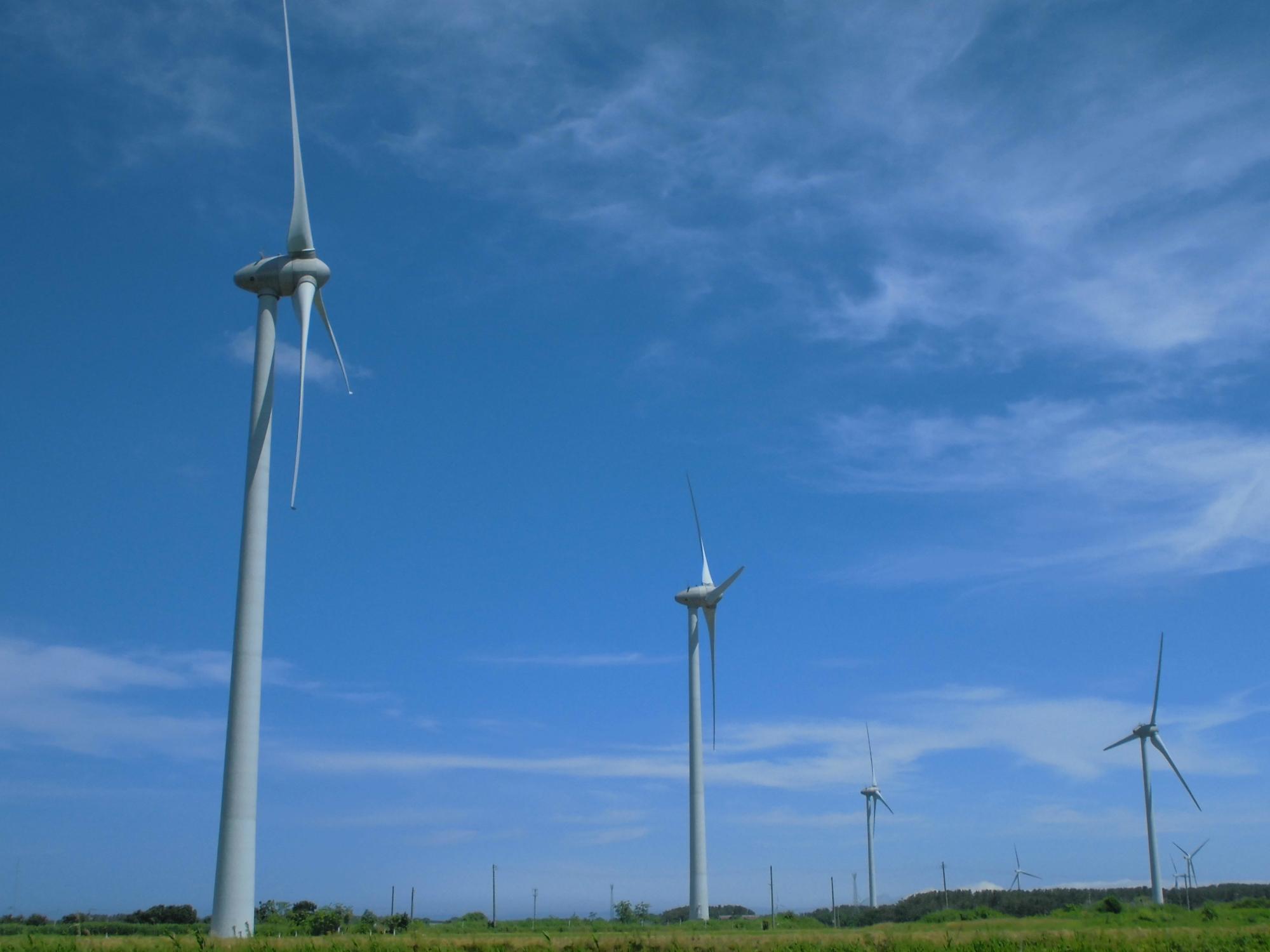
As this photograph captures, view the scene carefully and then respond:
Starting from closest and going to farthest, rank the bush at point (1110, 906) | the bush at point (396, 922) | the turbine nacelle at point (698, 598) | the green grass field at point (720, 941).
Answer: the green grass field at point (720, 941)
the bush at point (396, 922)
the bush at point (1110, 906)
the turbine nacelle at point (698, 598)

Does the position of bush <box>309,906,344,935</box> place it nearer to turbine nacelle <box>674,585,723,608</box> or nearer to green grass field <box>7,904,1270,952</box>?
green grass field <box>7,904,1270,952</box>

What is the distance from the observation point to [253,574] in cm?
5453

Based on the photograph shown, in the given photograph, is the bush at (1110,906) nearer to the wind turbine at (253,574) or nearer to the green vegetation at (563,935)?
the green vegetation at (563,935)

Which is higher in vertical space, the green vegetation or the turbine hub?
the turbine hub

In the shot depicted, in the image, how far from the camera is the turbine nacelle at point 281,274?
2456 inches

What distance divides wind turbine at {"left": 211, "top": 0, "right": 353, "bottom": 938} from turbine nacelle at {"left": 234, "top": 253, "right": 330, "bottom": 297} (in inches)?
1.8

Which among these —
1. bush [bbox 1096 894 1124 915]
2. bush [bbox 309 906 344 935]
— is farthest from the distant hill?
bush [bbox 309 906 344 935]

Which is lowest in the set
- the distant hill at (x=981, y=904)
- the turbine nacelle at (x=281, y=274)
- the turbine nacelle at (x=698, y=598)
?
the distant hill at (x=981, y=904)

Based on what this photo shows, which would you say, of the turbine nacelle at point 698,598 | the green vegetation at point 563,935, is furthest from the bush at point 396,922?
the turbine nacelle at point 698,598

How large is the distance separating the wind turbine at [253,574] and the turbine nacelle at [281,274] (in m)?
0.05

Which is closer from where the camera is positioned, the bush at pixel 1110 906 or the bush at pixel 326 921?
the bush at pixel 326 921

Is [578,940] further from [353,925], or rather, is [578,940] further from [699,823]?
[699,823]

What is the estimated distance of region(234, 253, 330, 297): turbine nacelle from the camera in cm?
6238

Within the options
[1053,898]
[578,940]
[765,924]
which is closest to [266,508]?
[578,940]
